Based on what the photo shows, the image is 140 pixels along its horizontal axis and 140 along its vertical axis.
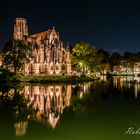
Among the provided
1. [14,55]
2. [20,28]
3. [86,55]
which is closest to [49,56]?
[86,55]

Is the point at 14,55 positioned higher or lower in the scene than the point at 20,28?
lower

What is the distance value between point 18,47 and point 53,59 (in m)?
39.6

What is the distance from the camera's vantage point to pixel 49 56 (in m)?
130

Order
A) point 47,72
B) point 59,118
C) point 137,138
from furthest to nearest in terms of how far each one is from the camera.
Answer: point 47,72
point 59,118
point 137,138

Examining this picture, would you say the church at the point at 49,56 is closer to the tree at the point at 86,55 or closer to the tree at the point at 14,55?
the tree at the point at 86,55

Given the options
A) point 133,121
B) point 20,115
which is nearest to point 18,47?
point 20,115

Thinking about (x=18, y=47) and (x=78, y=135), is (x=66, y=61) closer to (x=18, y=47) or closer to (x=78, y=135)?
(x=18, y=47)

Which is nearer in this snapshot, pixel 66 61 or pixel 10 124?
pixel 10 124

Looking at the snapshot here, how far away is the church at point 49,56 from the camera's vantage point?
125m

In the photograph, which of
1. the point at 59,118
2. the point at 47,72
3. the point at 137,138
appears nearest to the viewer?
the point at 137,138

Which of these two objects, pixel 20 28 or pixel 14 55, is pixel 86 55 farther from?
pixel 20 28

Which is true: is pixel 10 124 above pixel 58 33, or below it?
below

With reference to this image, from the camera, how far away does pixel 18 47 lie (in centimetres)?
9156

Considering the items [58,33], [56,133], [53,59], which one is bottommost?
[56,133]
